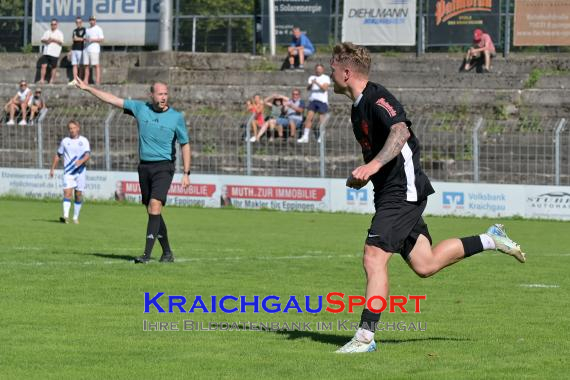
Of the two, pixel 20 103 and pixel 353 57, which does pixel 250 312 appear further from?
pixel 20 103

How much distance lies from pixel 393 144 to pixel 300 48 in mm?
27032

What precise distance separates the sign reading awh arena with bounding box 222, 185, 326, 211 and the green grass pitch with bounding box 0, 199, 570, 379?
7006mm

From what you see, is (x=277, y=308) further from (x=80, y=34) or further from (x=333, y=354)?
(x=80, y=34)

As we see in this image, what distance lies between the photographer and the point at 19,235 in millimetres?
19109

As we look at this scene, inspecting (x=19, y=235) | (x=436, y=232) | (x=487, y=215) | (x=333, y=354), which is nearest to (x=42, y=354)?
(x=333, y=354)

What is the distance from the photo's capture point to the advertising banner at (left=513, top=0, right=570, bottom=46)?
32.1 meters

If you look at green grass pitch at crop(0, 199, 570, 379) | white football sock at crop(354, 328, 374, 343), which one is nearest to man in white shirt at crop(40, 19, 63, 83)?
green grass pitch at crop(0, 199, 570, 379)

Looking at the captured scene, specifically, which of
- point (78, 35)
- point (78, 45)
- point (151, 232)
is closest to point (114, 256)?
point (151, 232)

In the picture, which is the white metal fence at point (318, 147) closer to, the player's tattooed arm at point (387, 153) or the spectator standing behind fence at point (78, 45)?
the spectator standing behind fence at point (78, 45)

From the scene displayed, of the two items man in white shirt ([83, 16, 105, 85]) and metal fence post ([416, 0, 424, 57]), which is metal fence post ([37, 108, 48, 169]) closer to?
man in white shirt ([83, 16, 105, 85])

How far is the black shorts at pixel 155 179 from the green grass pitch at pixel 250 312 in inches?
33.6

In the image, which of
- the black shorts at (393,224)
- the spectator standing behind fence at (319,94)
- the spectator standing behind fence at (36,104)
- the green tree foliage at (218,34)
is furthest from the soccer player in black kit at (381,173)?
the green tree foliage at (218,34)

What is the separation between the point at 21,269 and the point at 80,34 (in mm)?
23457

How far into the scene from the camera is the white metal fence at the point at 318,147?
2720cm
